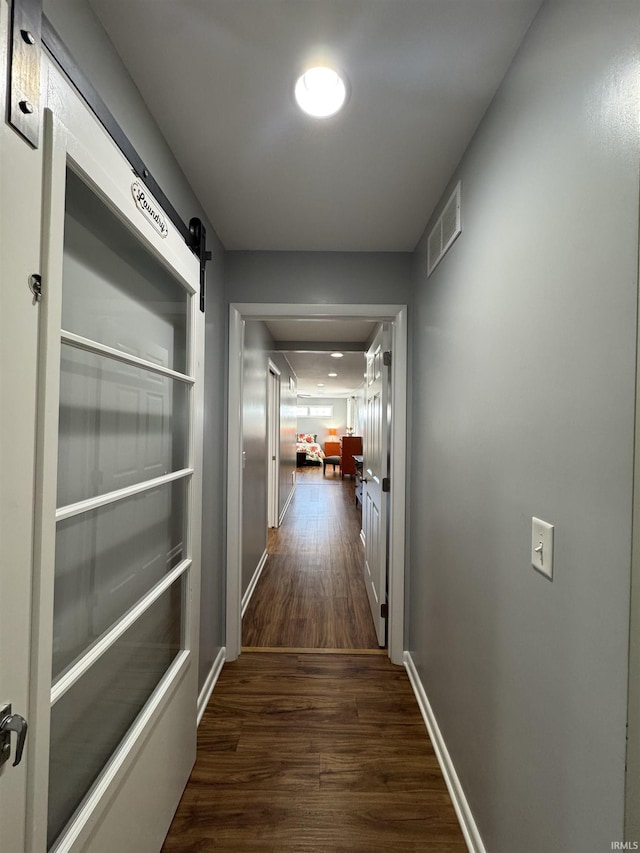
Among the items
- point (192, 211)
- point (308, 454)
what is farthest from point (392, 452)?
point (308, 454)

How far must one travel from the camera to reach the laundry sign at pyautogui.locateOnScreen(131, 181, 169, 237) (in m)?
0.99

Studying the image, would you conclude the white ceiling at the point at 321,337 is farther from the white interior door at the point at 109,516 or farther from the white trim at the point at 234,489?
the white interior door at the point at 109,516

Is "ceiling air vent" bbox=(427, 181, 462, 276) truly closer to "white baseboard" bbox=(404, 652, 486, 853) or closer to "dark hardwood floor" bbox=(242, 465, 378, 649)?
"white baseboard" bbox=(404, 652, 486, 853)

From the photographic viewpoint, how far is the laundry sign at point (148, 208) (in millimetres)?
990

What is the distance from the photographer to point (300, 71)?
3.50 feet

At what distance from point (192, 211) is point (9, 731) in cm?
176

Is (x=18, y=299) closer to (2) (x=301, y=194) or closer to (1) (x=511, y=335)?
(1) (x=511, y=335)

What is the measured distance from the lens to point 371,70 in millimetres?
1050

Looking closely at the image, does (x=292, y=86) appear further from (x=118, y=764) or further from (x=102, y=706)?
(x=118, y=764)

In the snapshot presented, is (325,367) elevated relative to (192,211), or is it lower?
elevated

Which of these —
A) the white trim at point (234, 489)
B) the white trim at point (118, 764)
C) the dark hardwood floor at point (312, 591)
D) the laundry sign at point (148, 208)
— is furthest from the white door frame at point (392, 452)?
the laundry sign at point (148, 208)

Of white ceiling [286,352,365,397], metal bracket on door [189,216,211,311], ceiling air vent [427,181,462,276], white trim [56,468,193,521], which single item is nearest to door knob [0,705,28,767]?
white trim [56,468,193,521]

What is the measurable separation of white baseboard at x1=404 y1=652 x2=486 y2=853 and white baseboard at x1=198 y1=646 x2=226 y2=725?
3.39ft

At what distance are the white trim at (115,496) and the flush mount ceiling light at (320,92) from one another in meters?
1.23
